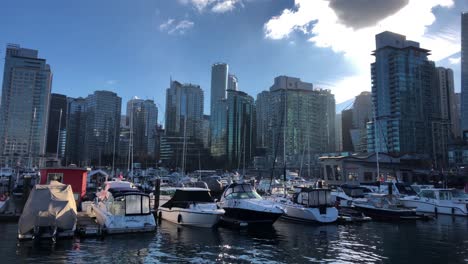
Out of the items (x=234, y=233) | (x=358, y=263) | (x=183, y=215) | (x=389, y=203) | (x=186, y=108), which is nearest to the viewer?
(x=358, y=263)

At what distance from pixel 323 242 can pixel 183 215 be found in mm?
10372

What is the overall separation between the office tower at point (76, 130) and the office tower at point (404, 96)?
134684 mm

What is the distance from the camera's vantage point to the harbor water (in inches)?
665

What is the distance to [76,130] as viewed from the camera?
594ft

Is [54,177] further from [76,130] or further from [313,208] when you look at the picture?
[76,130]

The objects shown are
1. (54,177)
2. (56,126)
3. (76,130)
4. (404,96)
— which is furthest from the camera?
(76,130)

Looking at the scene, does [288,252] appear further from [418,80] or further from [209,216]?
[418,80]

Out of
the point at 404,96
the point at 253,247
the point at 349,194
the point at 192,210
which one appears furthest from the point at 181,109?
the point at 253,247

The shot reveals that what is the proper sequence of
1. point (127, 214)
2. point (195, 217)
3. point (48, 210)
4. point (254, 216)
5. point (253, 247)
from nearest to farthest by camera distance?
point (48, 210) → point (253, 247) → point (127, 214) → point (195, 217) → point (254, 216)

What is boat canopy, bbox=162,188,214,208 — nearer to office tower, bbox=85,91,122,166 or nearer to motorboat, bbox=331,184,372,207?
motorboat, bbox=331,184,372,207

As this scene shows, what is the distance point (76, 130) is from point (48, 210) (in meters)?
176

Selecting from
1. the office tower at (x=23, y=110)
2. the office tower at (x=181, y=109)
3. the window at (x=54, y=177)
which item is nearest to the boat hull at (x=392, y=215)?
the window at (x=54, y=177)

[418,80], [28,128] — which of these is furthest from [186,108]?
[418,80]

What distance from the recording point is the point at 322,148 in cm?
18100
